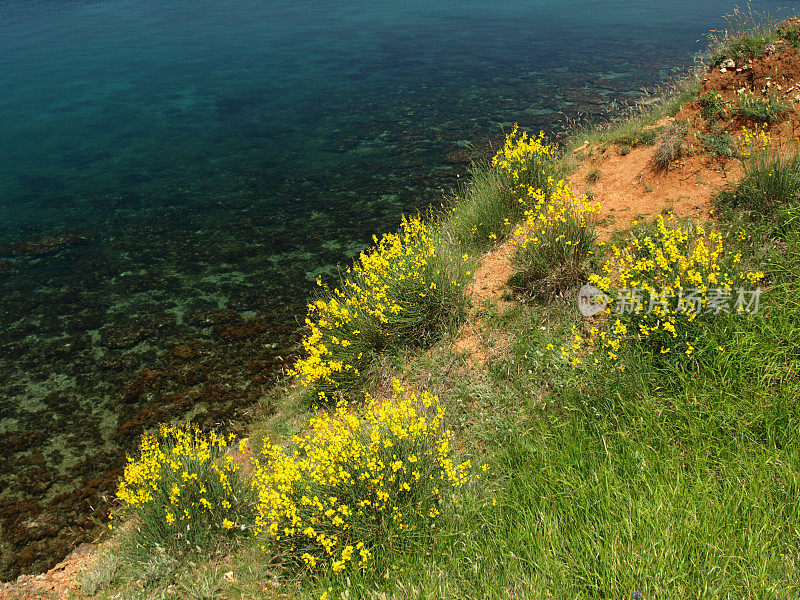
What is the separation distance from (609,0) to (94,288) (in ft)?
148

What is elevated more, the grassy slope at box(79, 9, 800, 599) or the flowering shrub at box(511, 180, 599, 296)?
the flowering shrub at box(511, 180, 599, 296)

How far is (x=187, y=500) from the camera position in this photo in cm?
535

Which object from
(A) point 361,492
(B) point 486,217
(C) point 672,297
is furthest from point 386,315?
(C) point 672,297

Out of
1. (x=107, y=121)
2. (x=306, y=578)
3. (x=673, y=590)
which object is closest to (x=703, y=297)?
(x=673, y=590)

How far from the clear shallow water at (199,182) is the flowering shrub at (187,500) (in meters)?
1.59

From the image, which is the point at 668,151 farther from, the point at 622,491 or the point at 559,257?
the point at 622,491

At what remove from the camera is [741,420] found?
399cm

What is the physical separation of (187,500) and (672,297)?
4.99 metres

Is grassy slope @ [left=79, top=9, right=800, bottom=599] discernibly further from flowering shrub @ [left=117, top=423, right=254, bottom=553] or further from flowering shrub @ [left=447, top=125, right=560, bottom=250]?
flowering shrub @ [left=447, top=125, right=560, bottom=250]

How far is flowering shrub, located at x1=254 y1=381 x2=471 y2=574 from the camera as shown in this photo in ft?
13.9

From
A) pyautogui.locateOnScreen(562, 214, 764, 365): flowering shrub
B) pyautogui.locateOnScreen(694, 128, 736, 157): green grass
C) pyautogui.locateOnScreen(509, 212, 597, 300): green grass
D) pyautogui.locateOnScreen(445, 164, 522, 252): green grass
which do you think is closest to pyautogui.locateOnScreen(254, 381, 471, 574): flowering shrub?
pyautogui.locateOnScreen(562, 214, 764, 365): flowering shrub

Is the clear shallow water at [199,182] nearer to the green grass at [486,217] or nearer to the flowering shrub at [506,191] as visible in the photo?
the green grass at [486,217]

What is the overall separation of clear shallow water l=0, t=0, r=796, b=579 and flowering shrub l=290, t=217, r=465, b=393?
5.08ft

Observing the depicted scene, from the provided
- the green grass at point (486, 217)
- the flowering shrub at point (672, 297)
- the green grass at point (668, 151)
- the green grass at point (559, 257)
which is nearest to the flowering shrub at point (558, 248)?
the green grass at point (559, 257)
